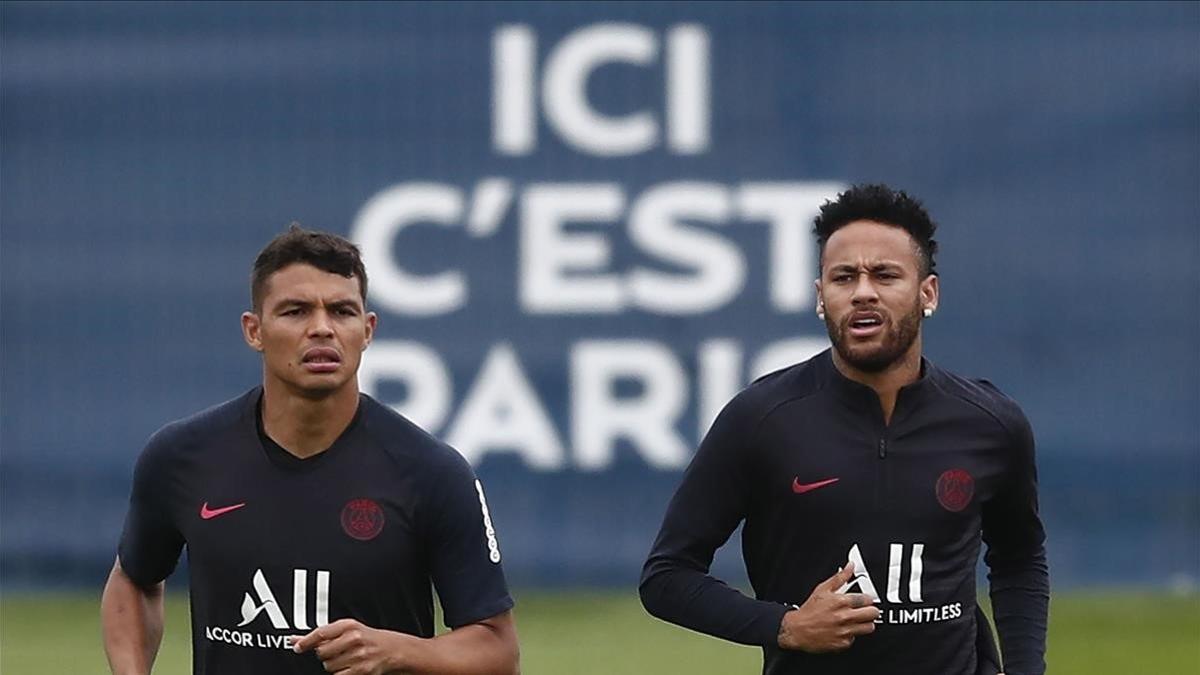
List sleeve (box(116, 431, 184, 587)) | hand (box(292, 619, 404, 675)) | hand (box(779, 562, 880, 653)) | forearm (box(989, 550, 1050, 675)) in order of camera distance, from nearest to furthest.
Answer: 1. hand (box(292, 619, 404, 675))
2. hand (box(779, 562, 880, 653))
3. sleeve (box(116, 431, 184, 587))
4. forearm (box(989, 550, 1050, 675))

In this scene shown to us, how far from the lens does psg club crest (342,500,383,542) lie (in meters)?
5.10

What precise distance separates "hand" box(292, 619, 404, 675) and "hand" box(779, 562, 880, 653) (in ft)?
2.84

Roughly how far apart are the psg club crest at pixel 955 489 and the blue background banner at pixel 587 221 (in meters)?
5.43

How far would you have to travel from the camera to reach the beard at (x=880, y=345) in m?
5.20

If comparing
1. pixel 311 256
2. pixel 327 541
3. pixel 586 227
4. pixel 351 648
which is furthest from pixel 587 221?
pixel 351 648

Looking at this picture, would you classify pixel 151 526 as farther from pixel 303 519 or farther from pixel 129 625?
pixel 303 519

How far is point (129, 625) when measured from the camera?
17.7 ft

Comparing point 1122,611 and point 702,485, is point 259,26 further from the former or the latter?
point 702,485

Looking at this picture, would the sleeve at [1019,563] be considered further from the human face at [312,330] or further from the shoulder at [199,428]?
the shoulder at [199,428]

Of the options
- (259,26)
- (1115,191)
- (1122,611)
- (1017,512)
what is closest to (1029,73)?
(1115,191)

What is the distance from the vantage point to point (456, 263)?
11.0 metres

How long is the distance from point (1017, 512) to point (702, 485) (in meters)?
0.77

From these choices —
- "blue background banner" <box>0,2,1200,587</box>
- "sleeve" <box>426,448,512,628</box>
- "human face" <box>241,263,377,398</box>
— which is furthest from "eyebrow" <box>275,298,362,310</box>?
"blue background banner" <box>0,2,1200,587</box>

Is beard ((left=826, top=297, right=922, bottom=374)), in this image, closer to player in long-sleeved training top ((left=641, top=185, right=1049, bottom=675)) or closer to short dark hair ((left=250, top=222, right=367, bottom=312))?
player in long-sleeved training top ((left=641, top=185, right=1049, bottom=675))
